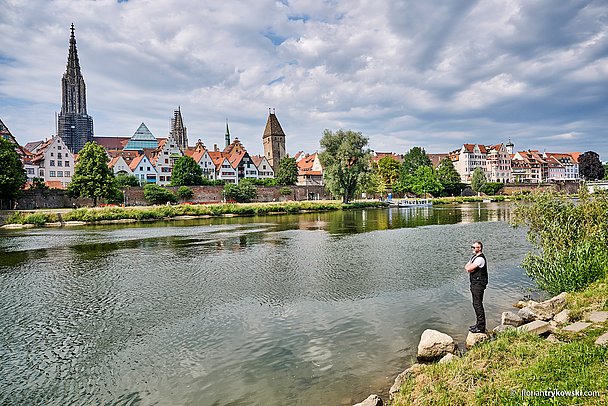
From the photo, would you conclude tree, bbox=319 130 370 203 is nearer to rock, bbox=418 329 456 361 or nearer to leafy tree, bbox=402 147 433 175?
leafy tree, bbox=402 147 433 175

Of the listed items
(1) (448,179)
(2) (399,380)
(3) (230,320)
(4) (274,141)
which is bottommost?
(3) (230,320)

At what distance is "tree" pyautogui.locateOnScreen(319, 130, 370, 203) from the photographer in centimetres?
6888

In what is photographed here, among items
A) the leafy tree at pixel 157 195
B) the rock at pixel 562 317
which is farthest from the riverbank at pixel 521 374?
the leafy tree at pixel 157 195

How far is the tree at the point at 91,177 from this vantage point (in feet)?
213

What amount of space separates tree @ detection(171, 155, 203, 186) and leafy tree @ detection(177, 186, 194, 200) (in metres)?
4.72

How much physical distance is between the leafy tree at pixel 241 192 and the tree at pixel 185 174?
8208mm

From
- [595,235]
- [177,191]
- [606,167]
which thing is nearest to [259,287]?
[595,235]

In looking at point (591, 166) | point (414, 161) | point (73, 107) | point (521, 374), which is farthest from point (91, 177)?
point (591, 166)

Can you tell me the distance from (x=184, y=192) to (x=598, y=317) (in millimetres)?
79424

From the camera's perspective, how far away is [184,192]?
8206cm

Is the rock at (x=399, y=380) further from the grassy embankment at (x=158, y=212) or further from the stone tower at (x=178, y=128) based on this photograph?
the stone tower at (x=178, y=128)

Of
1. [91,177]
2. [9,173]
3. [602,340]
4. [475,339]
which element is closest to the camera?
[602,340]

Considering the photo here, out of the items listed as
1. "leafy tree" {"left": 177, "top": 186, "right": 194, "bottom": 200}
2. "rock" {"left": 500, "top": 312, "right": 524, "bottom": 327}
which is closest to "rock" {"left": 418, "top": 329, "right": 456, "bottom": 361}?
"rock" {"left": 500, "top": 312, "right": 524, "bottom": 327}

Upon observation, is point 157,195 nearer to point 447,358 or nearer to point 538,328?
point 447,358
